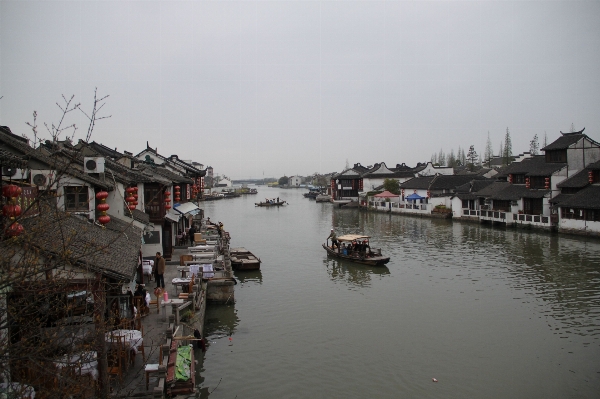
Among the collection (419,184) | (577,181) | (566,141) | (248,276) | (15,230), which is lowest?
(248,276)

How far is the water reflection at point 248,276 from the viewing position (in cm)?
2474

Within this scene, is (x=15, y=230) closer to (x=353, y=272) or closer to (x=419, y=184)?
(x=353, y=272)

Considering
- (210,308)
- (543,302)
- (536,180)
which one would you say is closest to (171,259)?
(210,308)

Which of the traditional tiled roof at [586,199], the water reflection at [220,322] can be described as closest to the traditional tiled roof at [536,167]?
the traditional tiled roof at [586,199]

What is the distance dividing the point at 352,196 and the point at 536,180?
42.9 meters

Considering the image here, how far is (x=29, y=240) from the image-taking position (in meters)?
5.31

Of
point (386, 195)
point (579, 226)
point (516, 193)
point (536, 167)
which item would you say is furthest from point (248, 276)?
point (386, 195)

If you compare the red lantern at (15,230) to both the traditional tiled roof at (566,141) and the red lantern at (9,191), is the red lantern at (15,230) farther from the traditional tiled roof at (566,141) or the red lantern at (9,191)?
the traditional tiled roof at (566,141)

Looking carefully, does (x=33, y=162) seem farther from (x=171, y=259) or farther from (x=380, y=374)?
(x=171, y=259)

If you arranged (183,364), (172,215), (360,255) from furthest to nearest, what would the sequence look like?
(360,255)
(172,215)
(183,364)

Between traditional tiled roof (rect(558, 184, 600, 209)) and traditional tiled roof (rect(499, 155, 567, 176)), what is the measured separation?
4.14m

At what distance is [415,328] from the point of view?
17.0 m

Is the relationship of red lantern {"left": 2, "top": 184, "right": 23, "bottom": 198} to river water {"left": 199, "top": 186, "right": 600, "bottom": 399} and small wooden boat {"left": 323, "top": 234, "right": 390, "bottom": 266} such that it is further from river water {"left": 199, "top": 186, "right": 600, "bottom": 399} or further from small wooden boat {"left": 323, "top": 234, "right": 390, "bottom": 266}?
small wooden boat {"left": 323, "top": 234, "right": 390, "bottom": 266}

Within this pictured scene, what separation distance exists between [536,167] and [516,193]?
9.40 feet
